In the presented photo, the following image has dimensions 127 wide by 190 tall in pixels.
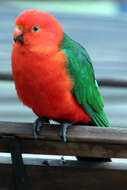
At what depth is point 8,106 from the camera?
3770 mm

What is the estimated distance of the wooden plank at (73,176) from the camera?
138 cm

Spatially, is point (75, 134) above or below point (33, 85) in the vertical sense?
below

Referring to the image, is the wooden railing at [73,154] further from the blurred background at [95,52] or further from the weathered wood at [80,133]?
the blurred background at [95,52]

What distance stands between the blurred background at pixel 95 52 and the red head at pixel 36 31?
1.14 meters

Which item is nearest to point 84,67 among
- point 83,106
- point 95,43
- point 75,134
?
point 83,106

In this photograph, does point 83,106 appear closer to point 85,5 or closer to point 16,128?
point 16,128

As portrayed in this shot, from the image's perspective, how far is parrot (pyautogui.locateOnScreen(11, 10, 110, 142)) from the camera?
1585mm

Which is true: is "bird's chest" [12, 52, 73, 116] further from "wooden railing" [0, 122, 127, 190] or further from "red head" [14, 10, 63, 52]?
"wooden railing" [0, 122, 127, 190]

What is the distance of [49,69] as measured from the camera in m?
1.60

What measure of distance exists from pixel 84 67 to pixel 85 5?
31.8ft

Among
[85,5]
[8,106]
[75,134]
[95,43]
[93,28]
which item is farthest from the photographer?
[85,5]

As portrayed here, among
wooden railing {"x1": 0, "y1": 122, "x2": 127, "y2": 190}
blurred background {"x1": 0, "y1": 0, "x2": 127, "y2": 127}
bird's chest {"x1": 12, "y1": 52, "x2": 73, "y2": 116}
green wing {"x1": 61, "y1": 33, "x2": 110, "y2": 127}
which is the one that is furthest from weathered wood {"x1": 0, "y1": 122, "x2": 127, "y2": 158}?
blurred background {"x1": 0, "y1": 0, "x2": 127, "y2": 127}

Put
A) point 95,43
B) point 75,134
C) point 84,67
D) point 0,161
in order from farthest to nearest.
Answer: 1. point 95,43
2. point 84,67
3. point 0,161
4. point 75,134

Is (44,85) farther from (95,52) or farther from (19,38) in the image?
(95,52)
